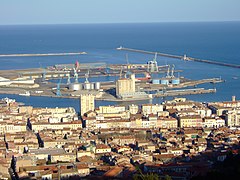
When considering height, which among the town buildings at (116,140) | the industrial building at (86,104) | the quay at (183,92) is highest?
the quay at (183,92)

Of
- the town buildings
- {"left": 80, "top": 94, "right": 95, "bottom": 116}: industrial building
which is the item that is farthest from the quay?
{"left": 80, "top": 94, "right": 95, "bottom": 116}: industrial building

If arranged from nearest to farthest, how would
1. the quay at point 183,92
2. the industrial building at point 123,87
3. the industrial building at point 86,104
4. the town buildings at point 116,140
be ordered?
1. the town buildings at point 116,140
2. the industrial building at point 86,104
3. the industrial building at point 123,87
4. the quay at point 183,92

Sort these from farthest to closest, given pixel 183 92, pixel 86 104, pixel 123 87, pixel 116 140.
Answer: pixel 183 92 → pixel 123 87 → pixel 86 104 → pixel 116 140

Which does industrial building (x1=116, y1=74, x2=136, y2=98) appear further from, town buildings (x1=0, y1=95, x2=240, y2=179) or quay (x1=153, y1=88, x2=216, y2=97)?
town buildings (x1=0, y1=95, x2=240, y2=179)

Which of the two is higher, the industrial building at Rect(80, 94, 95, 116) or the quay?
the quay

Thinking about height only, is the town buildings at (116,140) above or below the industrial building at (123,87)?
below

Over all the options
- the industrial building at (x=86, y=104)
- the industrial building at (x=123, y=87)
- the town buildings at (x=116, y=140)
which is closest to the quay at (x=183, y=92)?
the industrial building at (x=123, y=87)

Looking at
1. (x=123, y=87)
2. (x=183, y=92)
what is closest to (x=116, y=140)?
(x=123, y=87)

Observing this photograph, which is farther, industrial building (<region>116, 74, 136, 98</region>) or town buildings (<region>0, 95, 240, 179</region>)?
industrial building (<region>116, 74, 136, 98</region>)

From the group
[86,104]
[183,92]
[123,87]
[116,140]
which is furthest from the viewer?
[183,92]

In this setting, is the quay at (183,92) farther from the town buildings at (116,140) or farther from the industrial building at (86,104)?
the industrial building at (86,104)

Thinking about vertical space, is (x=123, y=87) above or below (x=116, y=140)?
above

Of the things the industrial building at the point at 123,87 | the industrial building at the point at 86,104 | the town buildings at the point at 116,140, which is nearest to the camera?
the town buildings at the point at 116,140

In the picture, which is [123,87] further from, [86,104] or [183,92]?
[86,104]
